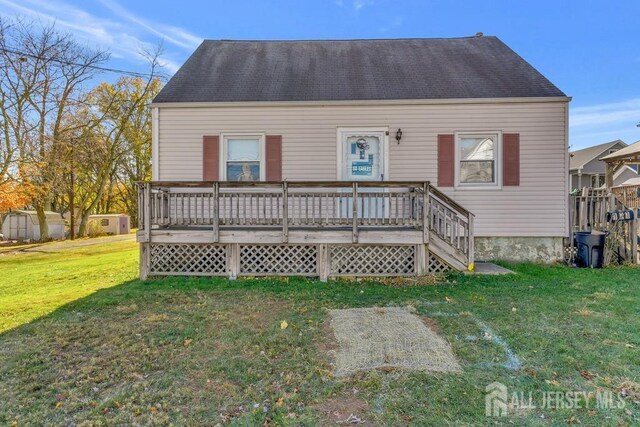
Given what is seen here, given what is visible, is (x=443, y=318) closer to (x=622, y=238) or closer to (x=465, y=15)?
(x=622, y=238)

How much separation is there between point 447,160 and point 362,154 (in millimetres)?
1887

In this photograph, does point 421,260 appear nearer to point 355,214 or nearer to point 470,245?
point 470,245

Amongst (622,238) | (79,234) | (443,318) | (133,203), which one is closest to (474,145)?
(622,238)

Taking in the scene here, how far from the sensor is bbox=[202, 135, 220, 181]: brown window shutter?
7457 millimetres

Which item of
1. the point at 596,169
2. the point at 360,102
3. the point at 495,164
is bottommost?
the point at 495,164

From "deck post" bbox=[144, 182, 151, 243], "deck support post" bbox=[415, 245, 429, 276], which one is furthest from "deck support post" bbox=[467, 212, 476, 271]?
"deck post" bbox=[144, 182, 151, 243]

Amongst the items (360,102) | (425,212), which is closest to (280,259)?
(425,212)

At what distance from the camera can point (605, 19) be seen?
1334cm

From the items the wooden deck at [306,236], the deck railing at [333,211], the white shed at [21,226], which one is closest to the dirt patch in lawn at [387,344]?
the wooden deck at [306,236]

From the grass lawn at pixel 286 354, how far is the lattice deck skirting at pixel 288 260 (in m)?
0.67

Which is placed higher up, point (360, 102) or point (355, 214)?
point (360, 102)

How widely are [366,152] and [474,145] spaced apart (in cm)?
241

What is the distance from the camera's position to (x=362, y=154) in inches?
297

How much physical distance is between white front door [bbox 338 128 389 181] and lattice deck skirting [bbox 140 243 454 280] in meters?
1.90
